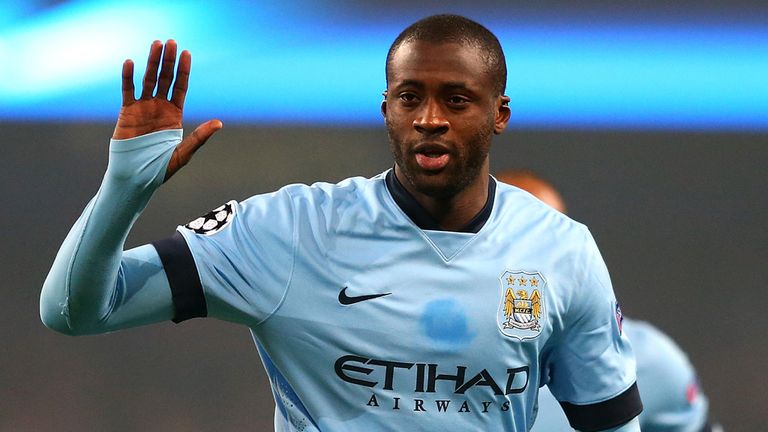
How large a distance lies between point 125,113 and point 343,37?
8.14 ft

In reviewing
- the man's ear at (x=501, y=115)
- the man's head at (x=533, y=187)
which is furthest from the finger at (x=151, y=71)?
the man's head at (x=533, y=187)

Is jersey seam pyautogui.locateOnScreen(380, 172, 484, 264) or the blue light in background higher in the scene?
the blue light in background

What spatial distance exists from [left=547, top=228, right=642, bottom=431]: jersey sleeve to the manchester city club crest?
61 millimetres

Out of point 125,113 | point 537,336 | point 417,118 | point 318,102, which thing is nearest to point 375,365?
point 537,336

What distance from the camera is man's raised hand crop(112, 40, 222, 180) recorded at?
176 centimetres

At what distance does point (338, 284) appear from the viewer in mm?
1971

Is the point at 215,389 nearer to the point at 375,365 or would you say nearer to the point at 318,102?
the point at 318,102

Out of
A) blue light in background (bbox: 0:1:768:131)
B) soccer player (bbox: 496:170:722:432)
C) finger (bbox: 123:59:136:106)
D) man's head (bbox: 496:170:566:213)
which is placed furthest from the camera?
blue light in background (bbox: 0:1:768:131)

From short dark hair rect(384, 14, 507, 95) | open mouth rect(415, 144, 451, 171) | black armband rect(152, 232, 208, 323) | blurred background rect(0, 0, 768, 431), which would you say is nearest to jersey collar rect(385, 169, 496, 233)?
open mouth rect(415, 144, 451, 171)

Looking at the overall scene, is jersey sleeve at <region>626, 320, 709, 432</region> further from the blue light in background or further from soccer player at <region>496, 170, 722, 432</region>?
the blue light in background

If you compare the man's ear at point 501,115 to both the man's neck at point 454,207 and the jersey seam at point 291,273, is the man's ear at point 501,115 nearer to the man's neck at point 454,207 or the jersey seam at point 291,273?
the man's neck at point 454,207

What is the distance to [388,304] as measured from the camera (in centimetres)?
198

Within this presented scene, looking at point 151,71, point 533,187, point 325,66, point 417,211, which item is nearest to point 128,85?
point 151,71

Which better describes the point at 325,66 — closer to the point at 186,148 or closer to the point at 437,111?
the point at 437,111
